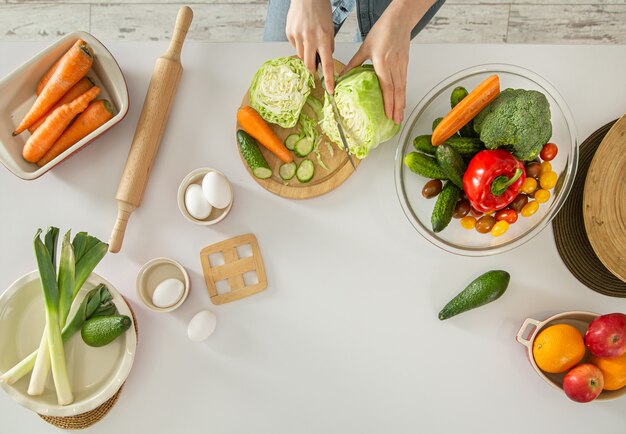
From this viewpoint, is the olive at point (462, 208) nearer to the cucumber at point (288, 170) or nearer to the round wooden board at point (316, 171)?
the round wooden board at point (316, 171)

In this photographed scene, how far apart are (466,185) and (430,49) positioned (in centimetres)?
38

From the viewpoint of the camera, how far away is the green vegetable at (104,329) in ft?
3.68

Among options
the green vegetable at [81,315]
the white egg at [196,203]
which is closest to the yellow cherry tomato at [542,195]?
the white egg at [196,203]

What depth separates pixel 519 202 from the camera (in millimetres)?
1118

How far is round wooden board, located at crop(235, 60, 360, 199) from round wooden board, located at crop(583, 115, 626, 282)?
1.78 feet

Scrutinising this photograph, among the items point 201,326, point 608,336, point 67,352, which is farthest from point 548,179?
point 67,352

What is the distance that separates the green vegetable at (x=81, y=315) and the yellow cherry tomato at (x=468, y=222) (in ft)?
2.73

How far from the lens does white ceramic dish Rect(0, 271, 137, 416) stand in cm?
116

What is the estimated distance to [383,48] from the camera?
110cm

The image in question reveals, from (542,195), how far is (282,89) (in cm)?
63

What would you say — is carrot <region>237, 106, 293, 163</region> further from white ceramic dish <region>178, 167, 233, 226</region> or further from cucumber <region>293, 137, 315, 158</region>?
white ceramic dish <region>178, 167, 233, 226</region>

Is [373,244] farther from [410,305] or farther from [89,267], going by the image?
[89,267]

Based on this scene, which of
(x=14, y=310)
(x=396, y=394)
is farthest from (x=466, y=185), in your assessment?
(x=14, y=310)

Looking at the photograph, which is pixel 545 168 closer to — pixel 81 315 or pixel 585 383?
pixel 585 383
